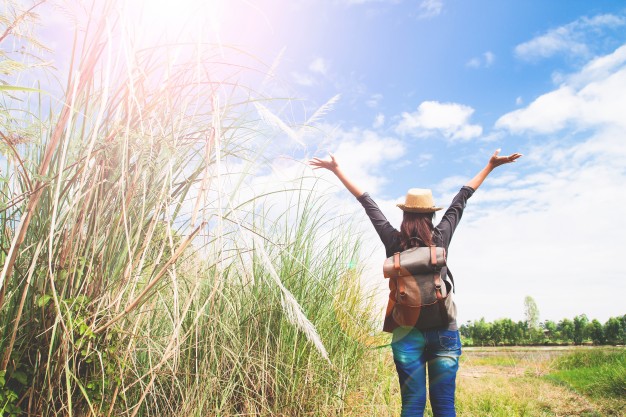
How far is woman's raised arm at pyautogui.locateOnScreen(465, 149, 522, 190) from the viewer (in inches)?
134

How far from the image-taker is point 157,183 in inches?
74.9

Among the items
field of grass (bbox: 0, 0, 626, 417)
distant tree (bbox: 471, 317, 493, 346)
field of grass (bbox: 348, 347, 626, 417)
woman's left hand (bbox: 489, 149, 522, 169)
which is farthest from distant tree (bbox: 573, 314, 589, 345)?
field of grass (bbox: 0, 0, 626, 417)

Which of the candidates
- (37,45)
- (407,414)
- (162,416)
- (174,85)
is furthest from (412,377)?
(37,45)

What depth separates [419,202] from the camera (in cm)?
303

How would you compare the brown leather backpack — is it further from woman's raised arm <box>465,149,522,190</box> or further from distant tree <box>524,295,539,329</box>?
distant tree <box>524,295,539,329</box>

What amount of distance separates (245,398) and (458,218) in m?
1.83

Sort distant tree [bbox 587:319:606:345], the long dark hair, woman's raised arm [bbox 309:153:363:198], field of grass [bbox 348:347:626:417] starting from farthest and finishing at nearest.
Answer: distant tree [bbox 587:319:606:345] < field of grass [bbox 348:347:626:417] < woman's raised arm [bbox 309:153:363:198] < the long dark hair

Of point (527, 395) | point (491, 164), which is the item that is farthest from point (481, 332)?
point (491, 164)

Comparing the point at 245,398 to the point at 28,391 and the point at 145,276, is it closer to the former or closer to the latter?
the point at 145,276

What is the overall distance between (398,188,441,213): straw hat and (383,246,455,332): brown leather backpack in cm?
31

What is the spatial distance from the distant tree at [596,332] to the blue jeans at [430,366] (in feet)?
63.2

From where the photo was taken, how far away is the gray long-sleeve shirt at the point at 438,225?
3.02 meters

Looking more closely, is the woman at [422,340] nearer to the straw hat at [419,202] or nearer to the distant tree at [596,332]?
the straw hat at [419,202]

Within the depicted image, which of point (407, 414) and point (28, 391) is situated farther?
point (407, 414)
